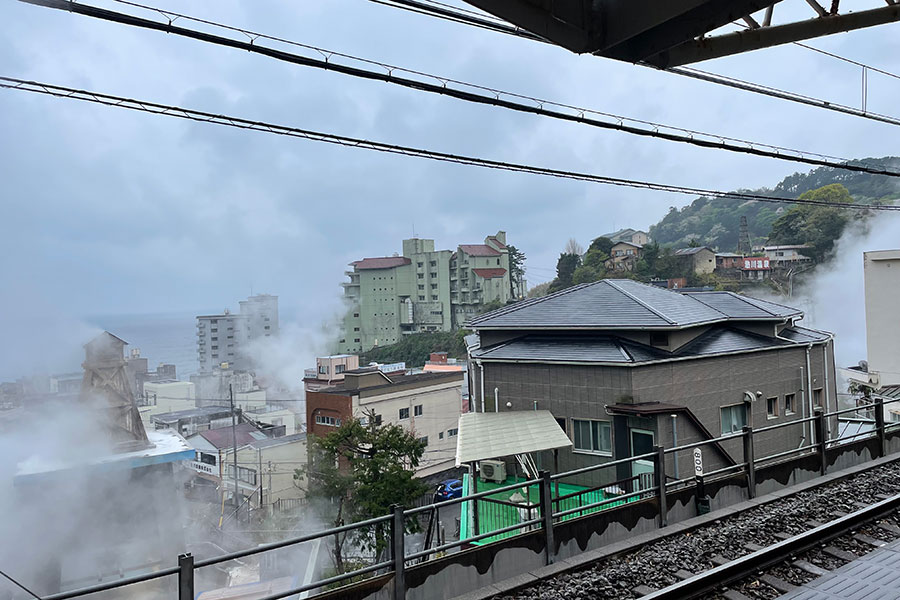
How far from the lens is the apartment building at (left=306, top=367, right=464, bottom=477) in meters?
34.2

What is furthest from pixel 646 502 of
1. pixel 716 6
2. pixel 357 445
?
pixel 357 445

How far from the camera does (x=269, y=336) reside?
103 metres

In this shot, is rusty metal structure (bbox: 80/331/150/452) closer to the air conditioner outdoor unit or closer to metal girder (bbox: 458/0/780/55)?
the air conditioner outdoor unit

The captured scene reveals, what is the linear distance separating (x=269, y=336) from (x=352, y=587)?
343 ft

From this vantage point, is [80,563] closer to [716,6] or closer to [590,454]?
[590,454]

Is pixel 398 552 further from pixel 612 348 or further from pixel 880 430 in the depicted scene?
pixel 612 348

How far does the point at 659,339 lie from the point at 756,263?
2342 inches

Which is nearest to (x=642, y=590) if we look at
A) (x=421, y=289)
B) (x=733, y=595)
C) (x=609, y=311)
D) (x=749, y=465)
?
(x=733, y=595)

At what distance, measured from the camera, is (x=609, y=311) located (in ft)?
53.8

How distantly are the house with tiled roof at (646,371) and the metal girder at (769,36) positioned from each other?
971 cm

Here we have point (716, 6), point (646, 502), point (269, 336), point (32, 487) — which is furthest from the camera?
point (269, 336)

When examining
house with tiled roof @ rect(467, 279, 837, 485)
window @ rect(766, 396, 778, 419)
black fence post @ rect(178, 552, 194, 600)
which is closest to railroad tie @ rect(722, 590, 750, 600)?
black fence post @ rect(178, 552, 194, 600)

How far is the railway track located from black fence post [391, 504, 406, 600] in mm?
829

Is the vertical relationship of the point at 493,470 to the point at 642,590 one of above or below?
below
